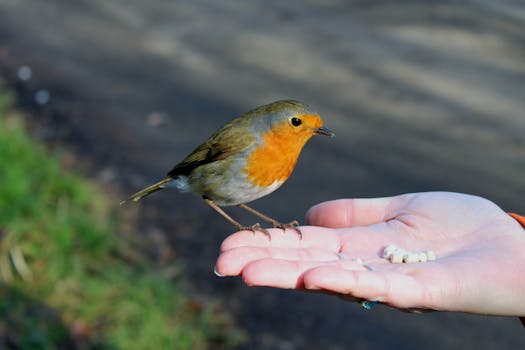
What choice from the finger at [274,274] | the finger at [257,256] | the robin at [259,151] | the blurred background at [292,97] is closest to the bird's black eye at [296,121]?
the robin at [259,151]

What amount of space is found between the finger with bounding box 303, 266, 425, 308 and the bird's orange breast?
0.87m

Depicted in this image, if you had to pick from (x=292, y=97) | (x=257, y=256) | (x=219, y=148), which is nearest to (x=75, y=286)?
(x=219, y=148)

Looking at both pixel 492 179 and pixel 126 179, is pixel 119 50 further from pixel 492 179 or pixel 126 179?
pixel 492 179

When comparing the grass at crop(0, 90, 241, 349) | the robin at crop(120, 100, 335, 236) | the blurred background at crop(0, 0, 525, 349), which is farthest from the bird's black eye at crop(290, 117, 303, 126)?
the blurred background at crop(0, 0, 525, 349)

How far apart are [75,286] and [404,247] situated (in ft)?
8.23

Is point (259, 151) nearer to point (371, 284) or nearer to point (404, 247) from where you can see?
point (404, 247)

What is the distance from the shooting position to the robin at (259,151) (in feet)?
10.1

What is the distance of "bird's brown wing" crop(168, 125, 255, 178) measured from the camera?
3168 mm

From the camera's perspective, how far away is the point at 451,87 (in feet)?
25.8

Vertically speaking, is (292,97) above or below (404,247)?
below

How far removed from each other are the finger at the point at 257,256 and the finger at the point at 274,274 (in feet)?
0.26

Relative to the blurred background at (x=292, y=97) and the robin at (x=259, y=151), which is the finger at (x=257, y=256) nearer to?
the robin at (x=259, y=151)

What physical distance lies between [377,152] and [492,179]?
1.17 meters

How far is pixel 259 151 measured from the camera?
311 centimetres
